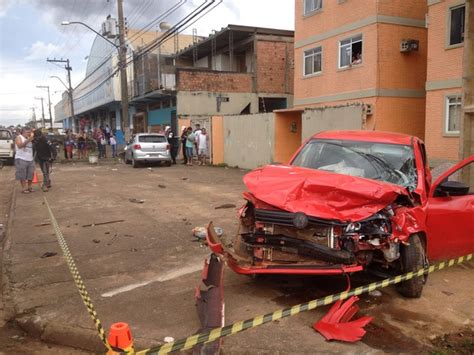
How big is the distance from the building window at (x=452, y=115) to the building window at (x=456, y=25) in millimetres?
1846

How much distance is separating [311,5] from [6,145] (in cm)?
1733

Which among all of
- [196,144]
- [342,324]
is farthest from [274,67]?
[342,324]

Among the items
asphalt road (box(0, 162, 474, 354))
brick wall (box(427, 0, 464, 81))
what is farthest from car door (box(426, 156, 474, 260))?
brick wall (box(427, 0, 464, 81))

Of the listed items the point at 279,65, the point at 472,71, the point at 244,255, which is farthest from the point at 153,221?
the point at 279,65

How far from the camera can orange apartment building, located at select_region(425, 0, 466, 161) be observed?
14.7 m

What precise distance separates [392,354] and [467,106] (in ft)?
19.5

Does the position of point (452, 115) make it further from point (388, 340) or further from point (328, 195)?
point (388, 340)

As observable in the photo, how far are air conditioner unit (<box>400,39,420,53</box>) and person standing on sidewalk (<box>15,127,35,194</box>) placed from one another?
13771mm

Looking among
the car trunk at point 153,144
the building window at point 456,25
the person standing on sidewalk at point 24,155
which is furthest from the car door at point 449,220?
the car trunk at point 153,144

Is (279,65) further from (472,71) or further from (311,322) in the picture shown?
(311,322)

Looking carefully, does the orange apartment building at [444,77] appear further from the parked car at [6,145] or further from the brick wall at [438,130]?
the parked car at [6,145]

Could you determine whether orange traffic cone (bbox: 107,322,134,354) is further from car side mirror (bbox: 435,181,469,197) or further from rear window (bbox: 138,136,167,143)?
rear window (bbox: 138,136,167,143)

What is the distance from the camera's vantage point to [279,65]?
28.8 m

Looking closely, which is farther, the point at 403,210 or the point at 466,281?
the point at 466,281
